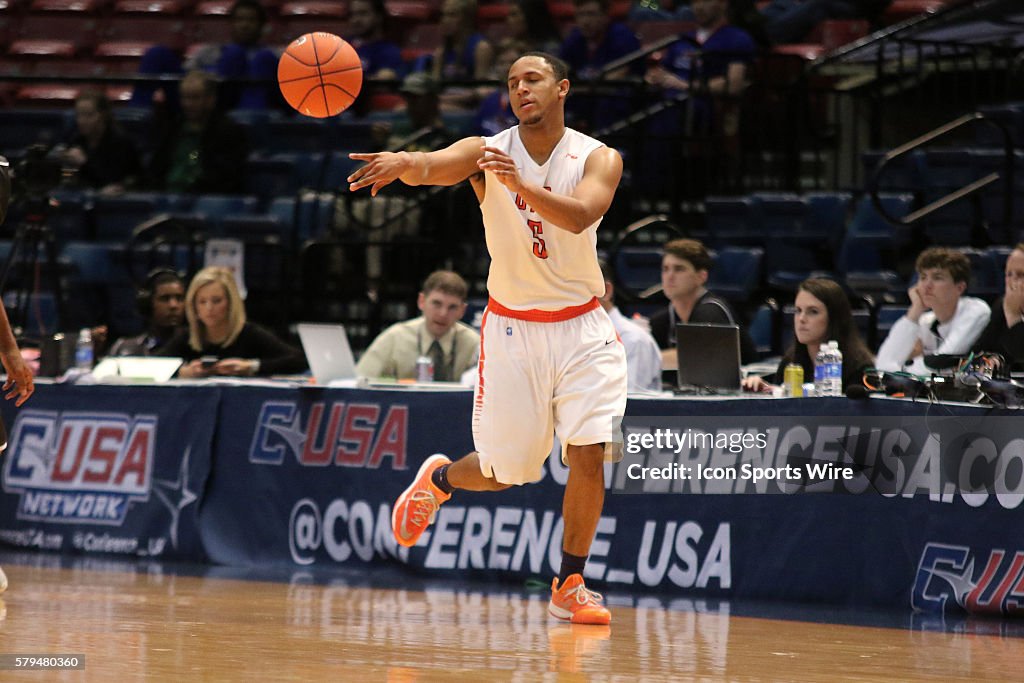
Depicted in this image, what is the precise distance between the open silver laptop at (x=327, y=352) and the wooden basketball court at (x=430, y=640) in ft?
5.16

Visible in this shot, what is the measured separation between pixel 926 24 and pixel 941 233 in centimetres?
181

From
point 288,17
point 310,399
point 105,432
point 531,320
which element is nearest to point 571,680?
point 531,320

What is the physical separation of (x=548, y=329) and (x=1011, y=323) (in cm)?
286

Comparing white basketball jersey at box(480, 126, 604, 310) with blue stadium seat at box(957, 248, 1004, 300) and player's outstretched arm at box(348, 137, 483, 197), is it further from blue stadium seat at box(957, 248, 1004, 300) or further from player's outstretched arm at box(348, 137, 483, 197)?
blue stadium seat at box(957, 248, 1004, 300)

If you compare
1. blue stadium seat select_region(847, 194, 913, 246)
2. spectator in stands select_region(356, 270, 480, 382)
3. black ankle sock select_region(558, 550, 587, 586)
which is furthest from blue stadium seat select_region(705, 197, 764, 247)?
black ankle sock select_region(558, 550, 587, 586)

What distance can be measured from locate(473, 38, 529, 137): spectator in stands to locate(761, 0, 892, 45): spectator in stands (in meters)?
2.50

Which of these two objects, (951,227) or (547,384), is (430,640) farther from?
(951,227)

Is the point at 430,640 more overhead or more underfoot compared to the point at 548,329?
more underfoot

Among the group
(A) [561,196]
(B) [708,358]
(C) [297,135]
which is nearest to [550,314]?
(A) [561,196]

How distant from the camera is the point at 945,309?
816 cm

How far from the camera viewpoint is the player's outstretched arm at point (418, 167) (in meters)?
5.46

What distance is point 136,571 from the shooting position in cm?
807

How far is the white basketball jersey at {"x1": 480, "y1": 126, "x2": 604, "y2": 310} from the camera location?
5980 millimetres

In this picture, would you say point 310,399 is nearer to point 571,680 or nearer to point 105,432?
point 105,432
